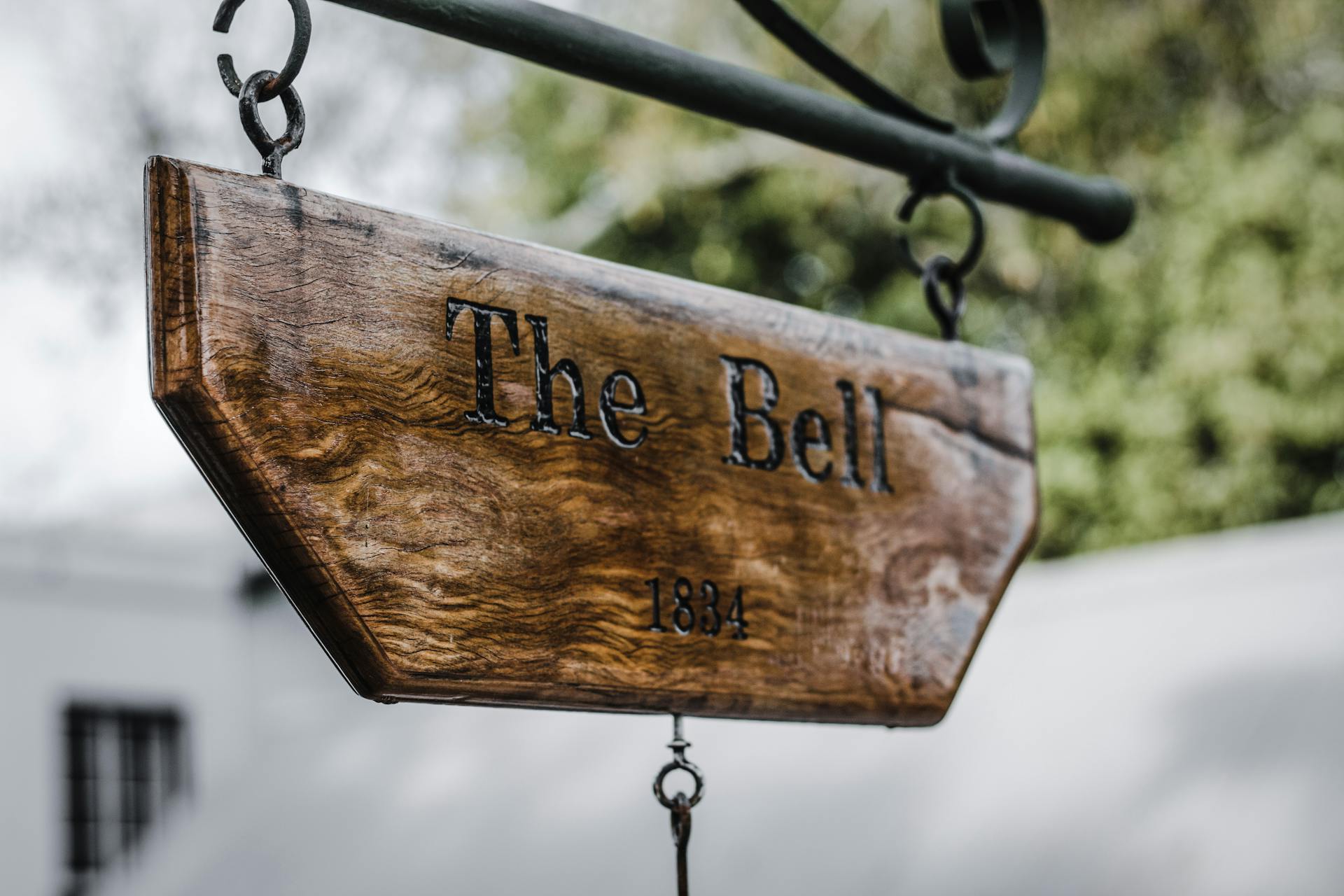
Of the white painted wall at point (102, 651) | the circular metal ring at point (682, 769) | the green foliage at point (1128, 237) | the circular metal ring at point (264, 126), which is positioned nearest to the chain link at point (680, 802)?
the circular metal ring at point (682, 769)

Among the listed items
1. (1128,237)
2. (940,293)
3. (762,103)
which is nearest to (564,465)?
(762,103)

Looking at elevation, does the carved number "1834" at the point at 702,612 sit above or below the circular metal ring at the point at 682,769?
above

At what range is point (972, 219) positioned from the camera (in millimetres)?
1136

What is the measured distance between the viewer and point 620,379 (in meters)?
0.84

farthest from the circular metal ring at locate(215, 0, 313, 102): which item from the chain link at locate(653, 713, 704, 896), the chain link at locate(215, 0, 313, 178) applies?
the chain link at locate(653, 713, 704, 896)

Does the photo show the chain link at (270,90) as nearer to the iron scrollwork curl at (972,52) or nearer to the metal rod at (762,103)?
the metal rod at (762,103)

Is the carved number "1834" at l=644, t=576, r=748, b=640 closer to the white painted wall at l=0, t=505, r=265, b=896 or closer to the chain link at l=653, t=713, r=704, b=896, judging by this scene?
the chain link at l=653, t=713, r=704, b=896

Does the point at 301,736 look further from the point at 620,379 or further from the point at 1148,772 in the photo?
the point at 620,379

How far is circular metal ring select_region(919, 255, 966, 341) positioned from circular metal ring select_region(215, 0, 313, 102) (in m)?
0.55

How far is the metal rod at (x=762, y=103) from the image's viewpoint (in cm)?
89

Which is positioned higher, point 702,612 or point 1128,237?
point 1128,237

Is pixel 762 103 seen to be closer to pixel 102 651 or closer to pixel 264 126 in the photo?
pixel 264 126

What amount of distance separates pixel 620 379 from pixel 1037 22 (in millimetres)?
617

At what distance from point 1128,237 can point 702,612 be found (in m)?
7.91
